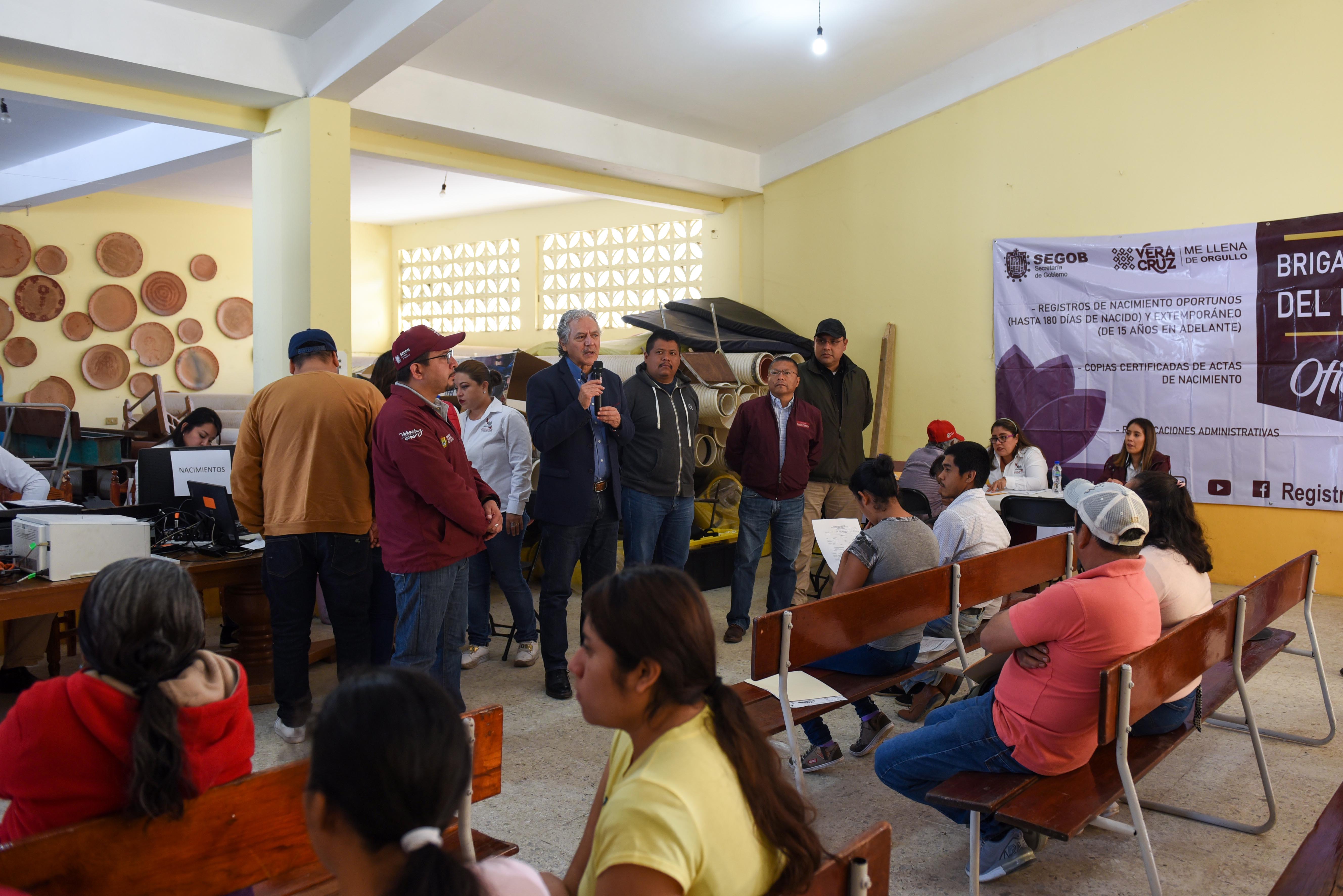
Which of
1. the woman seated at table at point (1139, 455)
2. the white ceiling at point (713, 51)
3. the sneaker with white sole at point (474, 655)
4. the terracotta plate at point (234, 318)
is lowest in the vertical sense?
the sneaker with white sole at point (474, 655)

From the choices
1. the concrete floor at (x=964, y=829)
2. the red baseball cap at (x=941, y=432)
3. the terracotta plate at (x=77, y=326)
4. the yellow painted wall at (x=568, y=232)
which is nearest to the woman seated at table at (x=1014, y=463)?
the red baseball cap at (x=941, y=432)

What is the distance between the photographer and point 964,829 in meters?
2.93

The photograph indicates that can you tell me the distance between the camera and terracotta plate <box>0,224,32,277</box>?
30.5 feet

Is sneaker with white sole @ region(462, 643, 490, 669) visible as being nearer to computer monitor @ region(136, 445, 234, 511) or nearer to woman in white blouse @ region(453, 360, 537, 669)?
woman in white blouse @ region(453, 360, 537, 669)

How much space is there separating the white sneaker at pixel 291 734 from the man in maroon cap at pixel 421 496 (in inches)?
23.0

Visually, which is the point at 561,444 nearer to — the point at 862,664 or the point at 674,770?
the point at 862,664

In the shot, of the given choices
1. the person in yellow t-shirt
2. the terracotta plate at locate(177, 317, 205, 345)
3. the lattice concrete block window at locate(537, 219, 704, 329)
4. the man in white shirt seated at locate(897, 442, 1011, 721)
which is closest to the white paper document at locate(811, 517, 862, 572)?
the man in white shirt seated at locate(897, 442, 1011, 721)

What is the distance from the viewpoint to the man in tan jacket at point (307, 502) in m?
3.48

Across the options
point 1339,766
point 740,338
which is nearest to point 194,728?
point 1339,766

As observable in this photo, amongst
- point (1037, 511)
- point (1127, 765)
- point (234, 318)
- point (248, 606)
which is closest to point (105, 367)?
point (234, 318)

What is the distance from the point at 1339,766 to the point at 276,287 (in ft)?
Result: 17.8

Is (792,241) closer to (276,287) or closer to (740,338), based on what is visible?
(740,338)

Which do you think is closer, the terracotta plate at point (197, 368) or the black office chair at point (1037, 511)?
the black office chair at point (1037, 511)

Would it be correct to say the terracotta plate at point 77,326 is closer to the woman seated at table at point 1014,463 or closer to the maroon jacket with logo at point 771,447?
the maroon jacket with logo at point 771,447
